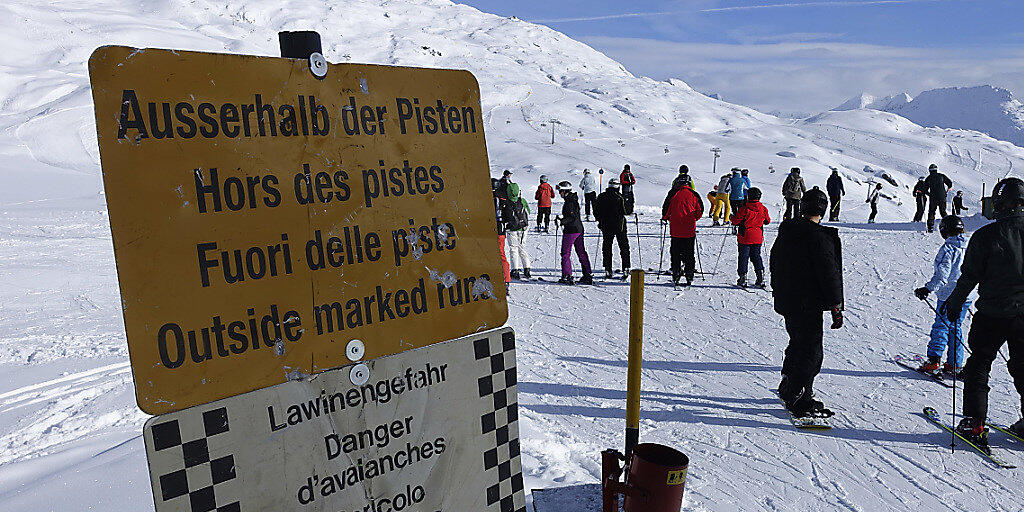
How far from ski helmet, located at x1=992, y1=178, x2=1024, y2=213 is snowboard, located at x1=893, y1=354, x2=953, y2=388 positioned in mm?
2216

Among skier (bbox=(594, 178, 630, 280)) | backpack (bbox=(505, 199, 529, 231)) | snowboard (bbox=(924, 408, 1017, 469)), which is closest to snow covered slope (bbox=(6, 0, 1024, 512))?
snowboard (bbox=(924, 408, 1017, 469))

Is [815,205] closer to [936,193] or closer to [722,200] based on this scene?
[722,200]

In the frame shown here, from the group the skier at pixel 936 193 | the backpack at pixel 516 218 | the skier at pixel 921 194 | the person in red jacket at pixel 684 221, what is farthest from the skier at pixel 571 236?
the skier at pixel 921 194

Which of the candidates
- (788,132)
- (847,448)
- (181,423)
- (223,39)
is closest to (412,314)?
(181,423)

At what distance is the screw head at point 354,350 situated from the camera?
1.72 meters

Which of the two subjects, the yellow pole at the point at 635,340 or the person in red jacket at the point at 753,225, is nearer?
the yellow pole at the point at 635,340

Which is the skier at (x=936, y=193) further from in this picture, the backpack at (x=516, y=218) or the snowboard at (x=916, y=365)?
the backpack at (x=516, y=218)

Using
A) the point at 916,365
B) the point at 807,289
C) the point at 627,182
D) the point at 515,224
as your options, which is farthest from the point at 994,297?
Answer: the point at 627,182

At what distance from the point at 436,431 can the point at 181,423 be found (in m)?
0.76

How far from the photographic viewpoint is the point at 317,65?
1.69 m

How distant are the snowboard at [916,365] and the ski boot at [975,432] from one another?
1.28 meters

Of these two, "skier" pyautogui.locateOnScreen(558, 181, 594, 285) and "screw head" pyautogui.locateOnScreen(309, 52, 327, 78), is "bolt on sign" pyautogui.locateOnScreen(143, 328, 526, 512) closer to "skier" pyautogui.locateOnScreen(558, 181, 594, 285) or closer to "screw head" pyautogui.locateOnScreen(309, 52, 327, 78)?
"screw head" pyautogui.locateOnScreen(309, 52, 327, 78)

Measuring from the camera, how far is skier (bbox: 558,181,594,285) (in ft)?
31.3

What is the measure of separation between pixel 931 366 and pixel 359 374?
242 inches
